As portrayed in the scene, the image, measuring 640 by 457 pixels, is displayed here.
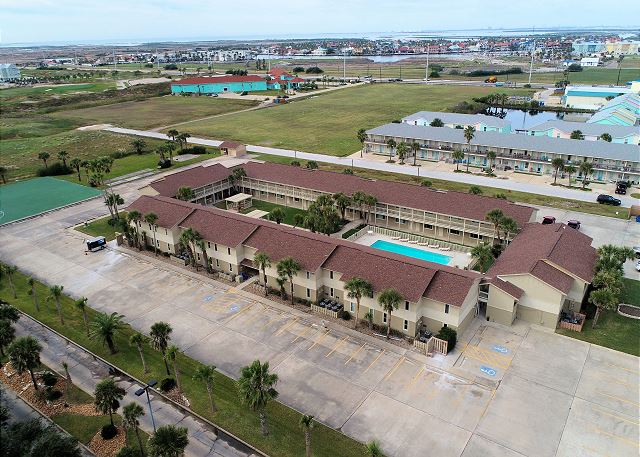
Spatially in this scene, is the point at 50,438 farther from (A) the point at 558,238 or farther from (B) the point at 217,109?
(B) the point at 217,109

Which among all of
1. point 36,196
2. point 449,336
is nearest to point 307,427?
point 449,336

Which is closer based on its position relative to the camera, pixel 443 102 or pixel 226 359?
pixel 226 359

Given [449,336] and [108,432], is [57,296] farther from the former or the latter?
[449,336]

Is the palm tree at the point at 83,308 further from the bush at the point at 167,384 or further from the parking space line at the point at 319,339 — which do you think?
the parking space line at the point at 319,339

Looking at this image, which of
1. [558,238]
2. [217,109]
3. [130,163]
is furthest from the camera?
[217,109]

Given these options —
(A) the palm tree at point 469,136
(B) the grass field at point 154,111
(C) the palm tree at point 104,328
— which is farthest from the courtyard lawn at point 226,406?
(B) the grass field at point 154,111

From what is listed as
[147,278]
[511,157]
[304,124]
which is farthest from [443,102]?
[147,278]
